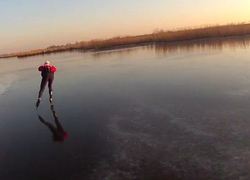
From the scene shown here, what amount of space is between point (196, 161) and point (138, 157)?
0.99 m

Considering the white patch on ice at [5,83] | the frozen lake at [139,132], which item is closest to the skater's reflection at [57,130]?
the frozen lake at [139,132]

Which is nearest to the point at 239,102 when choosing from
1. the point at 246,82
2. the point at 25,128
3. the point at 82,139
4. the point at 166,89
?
the point at 246,82

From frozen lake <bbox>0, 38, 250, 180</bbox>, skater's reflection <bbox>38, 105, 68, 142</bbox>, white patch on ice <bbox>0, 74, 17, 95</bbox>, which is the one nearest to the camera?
frozen lake <bbox>0, 38, 250, 180</bbox>

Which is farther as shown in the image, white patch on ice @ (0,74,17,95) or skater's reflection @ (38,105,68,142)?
white patch on ice @ (0,74,17,95)

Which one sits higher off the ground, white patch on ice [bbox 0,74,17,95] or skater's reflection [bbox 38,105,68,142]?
skater's reflection [bbox 38,105,68,142]

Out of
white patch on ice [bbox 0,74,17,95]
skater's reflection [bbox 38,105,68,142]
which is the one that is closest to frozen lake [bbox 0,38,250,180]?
skater's reflection [bbox 38,105,68,142]

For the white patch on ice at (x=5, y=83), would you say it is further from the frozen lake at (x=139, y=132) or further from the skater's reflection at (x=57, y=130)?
the skater's reflection at (x=57, y=130)

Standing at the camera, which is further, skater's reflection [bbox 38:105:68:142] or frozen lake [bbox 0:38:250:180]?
skater's reflection [bbox 38:105:68:142]

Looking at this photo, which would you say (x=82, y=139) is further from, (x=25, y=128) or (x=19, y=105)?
(x=19, y=105)

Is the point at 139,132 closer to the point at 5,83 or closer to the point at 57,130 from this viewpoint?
the point at 57,130

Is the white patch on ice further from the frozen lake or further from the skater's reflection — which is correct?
the skater's reflection

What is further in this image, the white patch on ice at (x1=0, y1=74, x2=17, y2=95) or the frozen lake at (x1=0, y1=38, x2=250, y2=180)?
the white patch on ice at (x1=0, y1=74, x2=17, y2=95)

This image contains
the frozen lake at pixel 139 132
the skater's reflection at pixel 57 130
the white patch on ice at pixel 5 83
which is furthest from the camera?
the white patch on ice at pixel 5 83

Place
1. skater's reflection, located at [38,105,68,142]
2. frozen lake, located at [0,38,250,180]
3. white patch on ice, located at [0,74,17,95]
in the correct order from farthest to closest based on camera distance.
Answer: white patch on ice, located at [0,74,17,95]
skater's reflection, located at [38,105,68,142]
frozen lake, located at [0,38,250,180]
